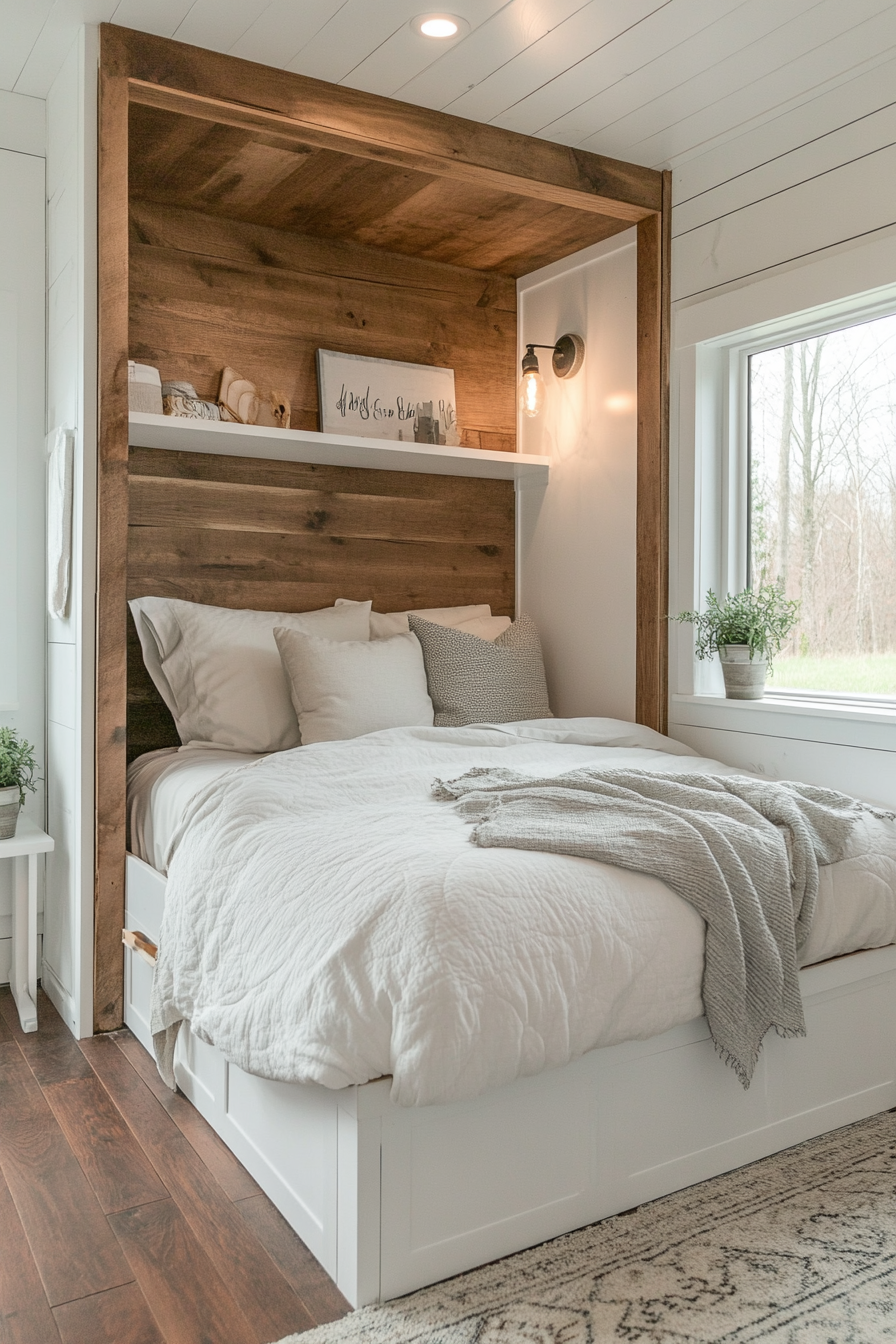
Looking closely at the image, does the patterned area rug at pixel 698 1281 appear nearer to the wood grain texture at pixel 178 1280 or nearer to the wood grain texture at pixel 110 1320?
the wood grain texture at pixel 178 1280

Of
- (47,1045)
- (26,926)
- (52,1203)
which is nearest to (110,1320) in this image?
(52,1203)

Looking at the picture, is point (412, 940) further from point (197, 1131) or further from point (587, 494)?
point (587, 494)

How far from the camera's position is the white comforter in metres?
1.52

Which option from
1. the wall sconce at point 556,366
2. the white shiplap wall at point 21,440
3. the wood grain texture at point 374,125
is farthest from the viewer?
the wall sconce at point 556,366

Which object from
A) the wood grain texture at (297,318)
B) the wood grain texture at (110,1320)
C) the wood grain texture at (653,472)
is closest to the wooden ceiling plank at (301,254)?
the wood grain texture at (297,318)

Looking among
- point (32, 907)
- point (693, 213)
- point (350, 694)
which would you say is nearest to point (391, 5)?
point (693, 213)

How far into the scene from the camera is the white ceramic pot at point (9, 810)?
2664 mm

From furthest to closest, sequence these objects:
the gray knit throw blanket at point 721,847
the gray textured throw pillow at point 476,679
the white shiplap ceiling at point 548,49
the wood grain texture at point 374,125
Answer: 1. the gray textured throw pillow at point 476,679
2. the wood grain texture at point 374,125
3. the white shiplap ceiling at point 548,49
4. the gray knit throw blanket at point 721,847

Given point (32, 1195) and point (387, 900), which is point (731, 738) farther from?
point (32, 1195)

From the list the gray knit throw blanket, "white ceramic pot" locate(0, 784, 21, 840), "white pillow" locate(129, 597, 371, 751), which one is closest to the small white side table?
"white ceramic pot" locate(0, 784, 21, 840)

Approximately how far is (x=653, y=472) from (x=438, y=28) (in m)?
1.39

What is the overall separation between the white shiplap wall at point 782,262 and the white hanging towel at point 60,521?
176 cm

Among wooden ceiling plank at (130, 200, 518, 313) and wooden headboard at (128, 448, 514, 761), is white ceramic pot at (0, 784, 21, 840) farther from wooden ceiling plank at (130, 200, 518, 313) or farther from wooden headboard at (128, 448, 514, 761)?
wooden ceiling plank at (130, 200, 518, 313)

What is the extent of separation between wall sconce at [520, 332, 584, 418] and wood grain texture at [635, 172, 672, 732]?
32 centimetres
